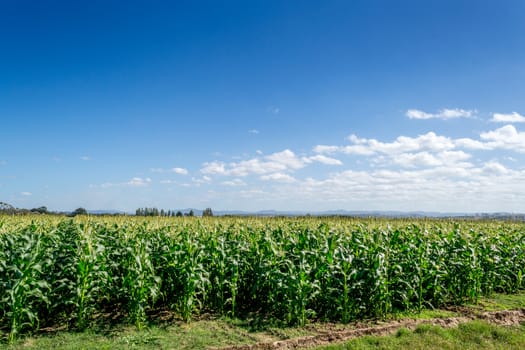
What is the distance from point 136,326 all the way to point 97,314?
134 cm

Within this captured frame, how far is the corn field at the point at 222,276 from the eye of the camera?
7.19m

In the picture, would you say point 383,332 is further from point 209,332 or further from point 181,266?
point 181,266

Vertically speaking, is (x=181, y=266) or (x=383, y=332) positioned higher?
(x=181, y=266)

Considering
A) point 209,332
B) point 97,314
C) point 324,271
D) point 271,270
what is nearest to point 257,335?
point 209,332

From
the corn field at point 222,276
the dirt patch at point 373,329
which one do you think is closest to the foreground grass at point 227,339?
the dirt patch at point 373,329

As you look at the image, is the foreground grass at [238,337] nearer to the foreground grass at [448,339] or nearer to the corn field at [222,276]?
the foreground grass at [448,339]

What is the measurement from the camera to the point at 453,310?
30.1ft

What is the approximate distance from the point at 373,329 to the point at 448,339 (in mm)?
1473

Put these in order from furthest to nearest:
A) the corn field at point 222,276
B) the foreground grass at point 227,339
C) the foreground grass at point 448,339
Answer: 1. the corn field at point 222,276
2. the foreground grass at point 448,339
3. the foreground grass at point 227,339

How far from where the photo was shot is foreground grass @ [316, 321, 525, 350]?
660 cm

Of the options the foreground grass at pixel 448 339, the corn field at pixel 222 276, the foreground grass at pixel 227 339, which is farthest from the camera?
the corn field at pixel 222 276

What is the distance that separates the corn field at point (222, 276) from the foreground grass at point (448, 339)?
1.15 meters

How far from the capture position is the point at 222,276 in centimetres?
825

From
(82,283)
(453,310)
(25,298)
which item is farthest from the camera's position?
(453,310)
